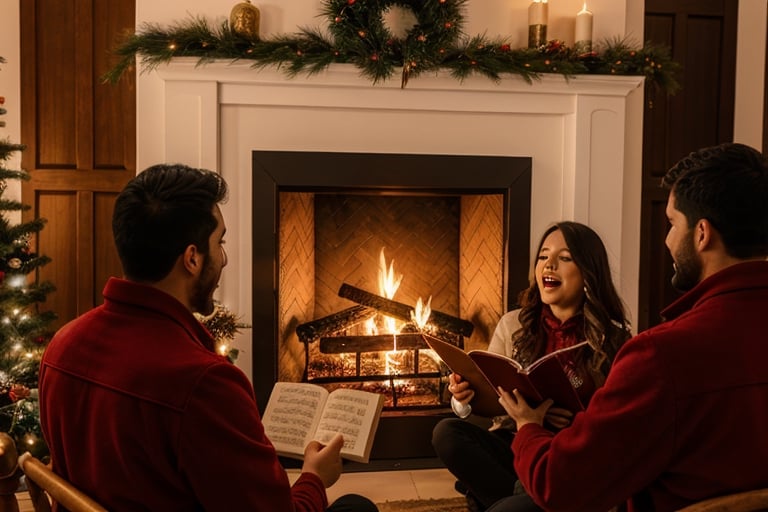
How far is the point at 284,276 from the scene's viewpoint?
2.99m

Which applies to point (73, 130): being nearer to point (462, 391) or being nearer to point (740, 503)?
point (462, 391)

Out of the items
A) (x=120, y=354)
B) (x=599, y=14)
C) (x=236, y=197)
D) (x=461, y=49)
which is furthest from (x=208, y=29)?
(x=120, y=354)

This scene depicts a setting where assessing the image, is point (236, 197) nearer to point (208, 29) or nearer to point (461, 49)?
point (208, 29)

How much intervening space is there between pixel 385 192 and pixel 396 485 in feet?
3.95

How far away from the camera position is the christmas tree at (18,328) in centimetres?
247

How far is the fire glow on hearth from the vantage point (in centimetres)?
299

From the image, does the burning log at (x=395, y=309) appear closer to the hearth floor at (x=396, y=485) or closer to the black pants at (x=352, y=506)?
the hearth floor at (x=396, y=485)

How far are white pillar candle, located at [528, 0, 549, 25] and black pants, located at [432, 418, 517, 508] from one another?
1646 millimetres

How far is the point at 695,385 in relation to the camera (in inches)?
39.9

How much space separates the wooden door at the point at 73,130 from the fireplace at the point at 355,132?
2.01 ft

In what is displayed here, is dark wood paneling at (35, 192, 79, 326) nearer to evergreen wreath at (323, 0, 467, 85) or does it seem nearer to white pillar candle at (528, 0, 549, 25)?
evergreen wreath at (323, 0, 467, 85)

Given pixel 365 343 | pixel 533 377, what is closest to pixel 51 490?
pixel 533 377

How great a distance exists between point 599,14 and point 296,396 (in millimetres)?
2189

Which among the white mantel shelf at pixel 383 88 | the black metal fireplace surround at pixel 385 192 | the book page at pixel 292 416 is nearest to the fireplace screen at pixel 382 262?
the black metal fireplace surround at pixel 385 192
